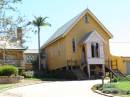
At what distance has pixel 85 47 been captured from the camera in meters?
56.7

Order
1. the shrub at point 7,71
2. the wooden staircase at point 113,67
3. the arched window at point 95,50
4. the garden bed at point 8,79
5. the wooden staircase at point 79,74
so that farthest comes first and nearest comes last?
the arched window at point 95,50 → the wooden staircase at point 113,67 → the wooden staircase at point 79,74 → the shrub at point 7,71 → the garden bed at point 8,79

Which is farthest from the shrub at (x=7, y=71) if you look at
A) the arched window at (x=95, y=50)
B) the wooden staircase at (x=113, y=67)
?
the wooden staircase at (x=113, y=67)

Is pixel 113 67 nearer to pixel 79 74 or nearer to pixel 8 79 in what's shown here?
pixel 79 74

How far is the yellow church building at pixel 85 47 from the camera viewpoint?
56.4 m

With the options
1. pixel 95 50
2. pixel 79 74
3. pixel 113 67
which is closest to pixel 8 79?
pixel 79 74

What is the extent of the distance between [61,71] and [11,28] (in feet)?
122

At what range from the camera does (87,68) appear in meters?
55.6

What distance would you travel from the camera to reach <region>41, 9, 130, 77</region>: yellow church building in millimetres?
56406

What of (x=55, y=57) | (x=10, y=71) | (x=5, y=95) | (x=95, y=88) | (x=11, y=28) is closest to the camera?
(x=11, y=28)

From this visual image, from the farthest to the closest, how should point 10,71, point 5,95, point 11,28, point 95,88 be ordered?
point 10,71
point 95,88
point 5,95
point 11,28

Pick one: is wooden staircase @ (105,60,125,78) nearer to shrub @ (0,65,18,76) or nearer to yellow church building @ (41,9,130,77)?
yellow church building @ (41,9,130,77)

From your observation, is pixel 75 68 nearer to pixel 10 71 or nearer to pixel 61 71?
pixel 61 71

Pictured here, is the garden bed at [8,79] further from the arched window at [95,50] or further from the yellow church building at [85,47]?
the arched window at [95,50]

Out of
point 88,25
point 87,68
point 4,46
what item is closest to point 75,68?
point 87,68
